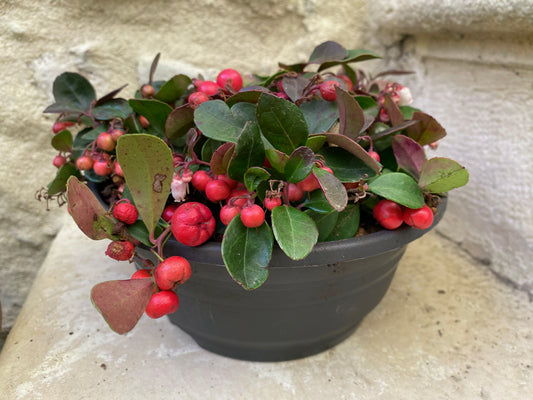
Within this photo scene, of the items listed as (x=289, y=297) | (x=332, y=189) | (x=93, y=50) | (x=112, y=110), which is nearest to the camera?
(x=332, y=189)

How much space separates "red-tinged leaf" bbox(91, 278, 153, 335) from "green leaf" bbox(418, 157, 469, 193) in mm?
329

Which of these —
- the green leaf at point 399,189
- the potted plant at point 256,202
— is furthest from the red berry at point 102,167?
the green leaf at point 399,189

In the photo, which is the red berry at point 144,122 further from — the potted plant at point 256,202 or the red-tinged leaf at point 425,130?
the red-tinged leaf at point 425,130

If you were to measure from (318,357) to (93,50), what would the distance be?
76cm

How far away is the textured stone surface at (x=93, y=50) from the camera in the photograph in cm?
85

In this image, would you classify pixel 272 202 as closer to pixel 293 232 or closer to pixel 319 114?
pixel 293 232

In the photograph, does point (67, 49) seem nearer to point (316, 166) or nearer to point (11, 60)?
point (11, 60)

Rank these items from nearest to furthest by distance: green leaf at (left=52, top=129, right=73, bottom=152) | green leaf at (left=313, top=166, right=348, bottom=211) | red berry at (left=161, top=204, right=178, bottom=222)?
green leaf at (left=313, top=166, right=348, bottom=211), red berry at (left=161, top=204, right=178, bottom=222), green leaf at (left=52, top=129, right=73, bottom=152)

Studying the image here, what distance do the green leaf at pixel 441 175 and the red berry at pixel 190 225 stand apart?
0.84 ft

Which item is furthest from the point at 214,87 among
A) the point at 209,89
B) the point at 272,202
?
the point at 272,202

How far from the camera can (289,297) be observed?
20.3 inches

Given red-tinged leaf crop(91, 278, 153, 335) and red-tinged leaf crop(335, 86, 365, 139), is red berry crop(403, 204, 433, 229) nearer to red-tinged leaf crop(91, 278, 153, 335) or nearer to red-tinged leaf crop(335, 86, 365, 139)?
red-tinged leaf crop(335, 86, 365, 139)

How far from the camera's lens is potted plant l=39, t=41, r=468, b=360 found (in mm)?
420

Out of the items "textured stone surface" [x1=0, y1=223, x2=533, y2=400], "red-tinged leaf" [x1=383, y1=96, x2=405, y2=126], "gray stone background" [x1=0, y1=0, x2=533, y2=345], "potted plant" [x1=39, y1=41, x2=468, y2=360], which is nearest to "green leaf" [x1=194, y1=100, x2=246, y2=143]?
"potted plant" [x1=39, y1=41, x2=468, y2=360]
